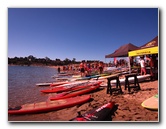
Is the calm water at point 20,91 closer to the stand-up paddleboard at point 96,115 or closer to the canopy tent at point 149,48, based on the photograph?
the stand-up paddleboard at point 96,115

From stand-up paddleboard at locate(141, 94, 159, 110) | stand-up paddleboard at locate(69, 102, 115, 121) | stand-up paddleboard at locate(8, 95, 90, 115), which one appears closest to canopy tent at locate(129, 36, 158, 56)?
stand-up paddleboard at locate(141, 94, 159, 110)

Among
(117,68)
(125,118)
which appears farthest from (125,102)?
(117,68)

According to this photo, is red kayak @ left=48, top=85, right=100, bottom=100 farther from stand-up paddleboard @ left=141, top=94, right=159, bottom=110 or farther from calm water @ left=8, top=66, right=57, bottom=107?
stand-up paddleboard @ left=141, top=94, right=159, bottom=110

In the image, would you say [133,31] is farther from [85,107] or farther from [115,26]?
[85,107]

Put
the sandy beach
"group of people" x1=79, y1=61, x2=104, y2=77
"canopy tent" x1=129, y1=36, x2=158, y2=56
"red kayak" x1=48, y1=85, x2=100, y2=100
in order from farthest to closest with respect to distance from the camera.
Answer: "group of people" x1=79, y1=61, x2=104, y2=77, "red kayak" x1=48, y1=85, x2=100, y2=100, "canopy tent" x1=129, y1=36, x2=158, y2=56, the sandy beach

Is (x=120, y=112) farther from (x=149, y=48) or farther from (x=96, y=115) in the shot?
(x=149, y=48)

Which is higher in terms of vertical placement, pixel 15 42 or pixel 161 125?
pixel 15 42

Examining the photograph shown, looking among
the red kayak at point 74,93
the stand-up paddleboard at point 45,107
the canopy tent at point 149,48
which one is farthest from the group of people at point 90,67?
the stand-up paddleboard at point 45,107

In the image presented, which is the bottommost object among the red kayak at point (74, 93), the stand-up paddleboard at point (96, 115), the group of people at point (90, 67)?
the stand-up paddleboard at point (96, 115)

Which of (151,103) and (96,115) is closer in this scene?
(96,115)

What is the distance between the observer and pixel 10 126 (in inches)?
134

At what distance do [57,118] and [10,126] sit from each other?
870mm

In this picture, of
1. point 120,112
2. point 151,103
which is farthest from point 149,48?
point 120,112
